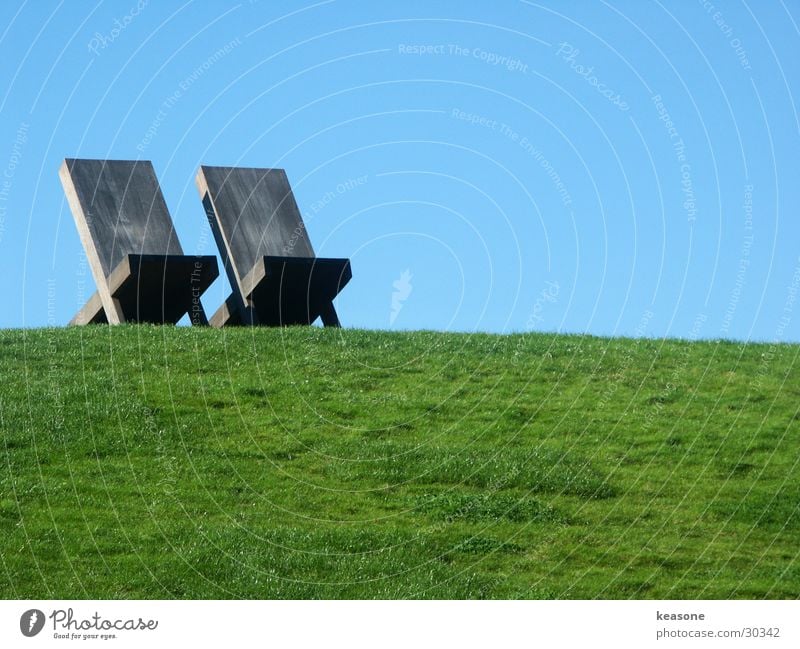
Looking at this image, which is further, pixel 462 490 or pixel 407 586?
pixel 462 490

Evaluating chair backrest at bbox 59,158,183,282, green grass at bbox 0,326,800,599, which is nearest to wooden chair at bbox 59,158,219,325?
chair backrest at bbox 59,158,183,282

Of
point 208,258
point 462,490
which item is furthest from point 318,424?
point 208,258

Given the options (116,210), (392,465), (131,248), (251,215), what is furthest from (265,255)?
(392,465)

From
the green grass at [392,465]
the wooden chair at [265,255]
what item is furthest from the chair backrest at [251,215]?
the green grass at [392,465]

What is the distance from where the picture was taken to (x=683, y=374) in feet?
56.5

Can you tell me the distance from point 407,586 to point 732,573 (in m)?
3.03

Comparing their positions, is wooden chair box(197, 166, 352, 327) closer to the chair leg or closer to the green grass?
the chair leg

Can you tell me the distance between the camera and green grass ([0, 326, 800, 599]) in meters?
12.2

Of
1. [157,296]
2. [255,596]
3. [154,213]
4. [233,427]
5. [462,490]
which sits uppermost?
[154,213]

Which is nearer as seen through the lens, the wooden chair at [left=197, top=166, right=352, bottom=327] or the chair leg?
the wooden chair at [left=197, top=166, right=352, bottom=327]

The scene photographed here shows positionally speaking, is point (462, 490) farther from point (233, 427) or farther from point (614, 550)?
point (233, 427)

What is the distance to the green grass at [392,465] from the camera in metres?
12.2

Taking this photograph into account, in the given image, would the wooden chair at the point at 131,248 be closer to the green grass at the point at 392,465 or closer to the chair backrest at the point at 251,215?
the green grass at the point at 392,465

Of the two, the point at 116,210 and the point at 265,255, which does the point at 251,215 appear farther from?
the point at 116,210
